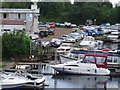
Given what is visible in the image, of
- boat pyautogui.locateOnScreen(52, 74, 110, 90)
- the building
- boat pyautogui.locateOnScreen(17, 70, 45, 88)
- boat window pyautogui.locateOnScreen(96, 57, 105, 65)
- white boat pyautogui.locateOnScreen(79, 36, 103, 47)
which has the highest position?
the building

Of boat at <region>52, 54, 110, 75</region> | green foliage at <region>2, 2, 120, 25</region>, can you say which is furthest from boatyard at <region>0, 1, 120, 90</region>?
green foliage at <region>2, 2, 120, 25</region>

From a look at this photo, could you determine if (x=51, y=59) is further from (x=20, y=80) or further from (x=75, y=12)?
(x=75, y=12)

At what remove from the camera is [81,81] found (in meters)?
12.1

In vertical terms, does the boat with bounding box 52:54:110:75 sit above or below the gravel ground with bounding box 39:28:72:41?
below

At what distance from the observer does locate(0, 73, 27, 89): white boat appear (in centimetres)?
1054

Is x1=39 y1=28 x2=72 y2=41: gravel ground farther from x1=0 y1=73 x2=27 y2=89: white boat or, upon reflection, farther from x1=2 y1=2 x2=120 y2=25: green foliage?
x1=0 y1=73 x2=27 y2=89: white boat

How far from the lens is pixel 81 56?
14.4m

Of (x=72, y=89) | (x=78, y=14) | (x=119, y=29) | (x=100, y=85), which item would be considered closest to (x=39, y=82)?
(x=72, y=89)

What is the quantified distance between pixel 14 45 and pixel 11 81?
12.6 feet

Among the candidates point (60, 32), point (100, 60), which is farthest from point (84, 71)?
point (60, 32)

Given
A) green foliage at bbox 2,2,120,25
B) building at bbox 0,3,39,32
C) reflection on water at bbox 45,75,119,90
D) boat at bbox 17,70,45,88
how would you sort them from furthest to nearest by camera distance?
green foliage at bbox 2,2,120,25 → building at bbox 0,3,39,32 → reflection on water at bbox 45,75,119,90 → boat at bbox 17,70,45,88

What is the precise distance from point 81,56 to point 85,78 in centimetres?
201

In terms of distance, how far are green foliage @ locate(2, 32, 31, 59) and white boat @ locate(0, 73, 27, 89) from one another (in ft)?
11.4

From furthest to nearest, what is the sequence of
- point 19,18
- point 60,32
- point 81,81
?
point 60,32
point 19,18
point 81,81
